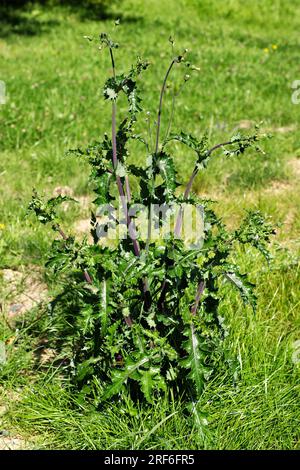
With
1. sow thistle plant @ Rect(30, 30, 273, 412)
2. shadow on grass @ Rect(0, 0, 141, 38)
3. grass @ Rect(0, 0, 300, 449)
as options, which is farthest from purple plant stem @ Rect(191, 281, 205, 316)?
shadow on grass @ Rect(0, 0, 141, 38)

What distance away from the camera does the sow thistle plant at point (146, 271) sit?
218cm

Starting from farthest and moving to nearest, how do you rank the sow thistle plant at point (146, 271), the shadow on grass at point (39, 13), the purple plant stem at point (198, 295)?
the shadow on grass at point (39, 13) < the purple plant stem at point (198, 295) < the sow thistle plant at point (146, 271)

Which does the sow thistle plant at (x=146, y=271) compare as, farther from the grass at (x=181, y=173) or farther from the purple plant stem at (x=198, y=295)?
the grass at (x=181, y=173)

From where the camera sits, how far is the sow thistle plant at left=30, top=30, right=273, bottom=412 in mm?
2184

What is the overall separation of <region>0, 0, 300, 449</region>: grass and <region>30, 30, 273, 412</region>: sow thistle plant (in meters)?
0.17

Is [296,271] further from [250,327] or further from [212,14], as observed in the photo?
[212,14]

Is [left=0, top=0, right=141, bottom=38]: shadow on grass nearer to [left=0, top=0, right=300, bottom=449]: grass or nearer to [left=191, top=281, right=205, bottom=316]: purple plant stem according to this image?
[left=0, top=0, right=300, bottom=449]: grass

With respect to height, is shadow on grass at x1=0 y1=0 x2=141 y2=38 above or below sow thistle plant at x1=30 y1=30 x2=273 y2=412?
above

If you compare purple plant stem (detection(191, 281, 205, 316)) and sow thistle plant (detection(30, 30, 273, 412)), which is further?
purple plant stem (detection(191, 281, 205, 316))

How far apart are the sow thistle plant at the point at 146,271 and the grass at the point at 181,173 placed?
0.54 feet

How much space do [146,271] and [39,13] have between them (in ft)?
31.1

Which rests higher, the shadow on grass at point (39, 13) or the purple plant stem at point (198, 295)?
the shadow on grass at point (39, 13)

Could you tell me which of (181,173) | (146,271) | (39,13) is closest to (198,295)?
(146,271)

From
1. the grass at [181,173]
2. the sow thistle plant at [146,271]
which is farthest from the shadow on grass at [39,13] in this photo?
the sow thistle plant at [146,271]
